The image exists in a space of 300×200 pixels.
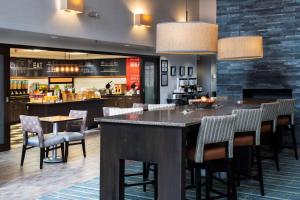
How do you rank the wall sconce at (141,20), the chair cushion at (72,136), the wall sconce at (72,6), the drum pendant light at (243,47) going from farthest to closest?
1. the wall sconce at (141,20)
2. the wall sconce at (72,6)
3. the chair cushion at (72,136)
4. the drum pendant light at (243,47)

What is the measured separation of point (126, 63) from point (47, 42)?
5.22 meters

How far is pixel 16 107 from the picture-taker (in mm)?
13023

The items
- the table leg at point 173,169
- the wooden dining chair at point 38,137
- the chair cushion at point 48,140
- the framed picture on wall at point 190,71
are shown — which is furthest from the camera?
the framed picture on wall at point 190,71

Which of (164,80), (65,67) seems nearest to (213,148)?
(164,80)

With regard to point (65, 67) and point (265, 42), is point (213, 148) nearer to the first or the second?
point (265, 42)

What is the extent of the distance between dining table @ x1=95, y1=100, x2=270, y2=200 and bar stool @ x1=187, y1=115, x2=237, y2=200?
0.44 ft

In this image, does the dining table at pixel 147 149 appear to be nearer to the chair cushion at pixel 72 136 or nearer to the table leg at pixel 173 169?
the table leg at pixel 173 169

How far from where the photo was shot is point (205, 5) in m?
13.3

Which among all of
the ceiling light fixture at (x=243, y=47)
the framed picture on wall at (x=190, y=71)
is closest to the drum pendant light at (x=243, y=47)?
the ceiling light fixture at (x=243, y=47)

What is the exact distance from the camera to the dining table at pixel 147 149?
366cm

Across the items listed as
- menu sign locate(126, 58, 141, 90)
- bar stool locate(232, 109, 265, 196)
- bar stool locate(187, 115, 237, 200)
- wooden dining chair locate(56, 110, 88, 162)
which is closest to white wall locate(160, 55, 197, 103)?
menu sign locate(126, 58, 141, 90)

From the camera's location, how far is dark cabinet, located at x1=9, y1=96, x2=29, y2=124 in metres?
12.8

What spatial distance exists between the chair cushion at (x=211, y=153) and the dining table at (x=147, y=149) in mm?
285

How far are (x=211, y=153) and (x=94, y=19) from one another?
19.4 ft
